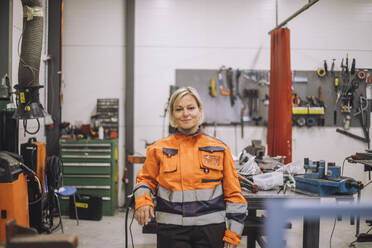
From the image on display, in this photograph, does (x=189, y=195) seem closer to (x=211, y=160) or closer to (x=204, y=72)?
(x=211, y=160)

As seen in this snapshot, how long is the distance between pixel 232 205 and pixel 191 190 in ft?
0.74

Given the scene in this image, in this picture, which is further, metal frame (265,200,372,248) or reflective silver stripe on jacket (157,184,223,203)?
reflective silver stripe on jacket (157,184,223,203)

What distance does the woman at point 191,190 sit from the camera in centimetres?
135

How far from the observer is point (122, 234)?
3246 mm

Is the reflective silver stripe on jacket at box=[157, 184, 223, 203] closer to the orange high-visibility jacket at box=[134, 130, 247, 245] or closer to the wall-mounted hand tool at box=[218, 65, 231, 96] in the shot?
the orange high-visibility jacket at box=[134, 130, 247, 245]

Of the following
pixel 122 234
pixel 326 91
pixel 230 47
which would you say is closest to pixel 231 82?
pixel 230 47

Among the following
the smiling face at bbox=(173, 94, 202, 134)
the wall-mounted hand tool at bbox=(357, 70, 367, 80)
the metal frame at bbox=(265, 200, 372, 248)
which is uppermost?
the wall-mounted hand tool at bbox=(357, 70, 367, 80)

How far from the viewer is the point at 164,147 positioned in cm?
144

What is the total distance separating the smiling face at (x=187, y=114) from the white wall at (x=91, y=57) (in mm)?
3019

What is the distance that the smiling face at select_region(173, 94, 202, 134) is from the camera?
1416mm

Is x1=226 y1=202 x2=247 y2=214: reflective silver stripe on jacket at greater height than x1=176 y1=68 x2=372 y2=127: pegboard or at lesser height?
lesser

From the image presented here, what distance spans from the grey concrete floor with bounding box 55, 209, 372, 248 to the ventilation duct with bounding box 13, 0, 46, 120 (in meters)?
1.50

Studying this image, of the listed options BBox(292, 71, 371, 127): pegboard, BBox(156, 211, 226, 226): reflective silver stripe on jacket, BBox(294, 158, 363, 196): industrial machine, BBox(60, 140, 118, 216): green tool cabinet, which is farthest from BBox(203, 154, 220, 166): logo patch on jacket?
BBox(292, 71, 371, 127): pegboard

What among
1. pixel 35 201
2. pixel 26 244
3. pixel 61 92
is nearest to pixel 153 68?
pixel 61 92
